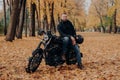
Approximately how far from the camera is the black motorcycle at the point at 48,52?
1082cm

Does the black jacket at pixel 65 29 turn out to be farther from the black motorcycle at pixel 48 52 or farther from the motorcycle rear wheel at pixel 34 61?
the motorcycle rear wheel at pixel 34 61

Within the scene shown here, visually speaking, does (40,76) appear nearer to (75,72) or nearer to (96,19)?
(75,72)

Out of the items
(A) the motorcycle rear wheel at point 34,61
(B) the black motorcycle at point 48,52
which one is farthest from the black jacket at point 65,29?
(A) the motorcycle rear wheel at point 34,61

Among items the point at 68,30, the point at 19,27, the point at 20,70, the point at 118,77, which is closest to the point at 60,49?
the point at 68,30

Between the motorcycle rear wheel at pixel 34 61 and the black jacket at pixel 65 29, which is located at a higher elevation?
the black jacket at pixel 65 29

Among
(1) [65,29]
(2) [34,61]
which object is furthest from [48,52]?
(1) [65,29]

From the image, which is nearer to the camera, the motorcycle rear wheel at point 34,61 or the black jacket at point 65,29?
the motorcycle rear wheel at point 34,61

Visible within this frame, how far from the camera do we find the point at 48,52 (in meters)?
11.2

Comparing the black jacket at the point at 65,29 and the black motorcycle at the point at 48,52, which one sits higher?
the black jacket at the point at 65,29

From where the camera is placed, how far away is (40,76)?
33.6 ft

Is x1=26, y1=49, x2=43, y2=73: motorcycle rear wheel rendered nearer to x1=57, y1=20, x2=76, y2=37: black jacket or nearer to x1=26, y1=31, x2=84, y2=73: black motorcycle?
x1=26, y1=31, x2=84, y2=73: black motorcycle

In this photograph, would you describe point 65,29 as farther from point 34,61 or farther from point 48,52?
point 34,61

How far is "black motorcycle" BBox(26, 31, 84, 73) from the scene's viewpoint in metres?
10.8

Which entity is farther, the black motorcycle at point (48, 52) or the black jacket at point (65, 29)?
the black jacket at point (65, 29)
